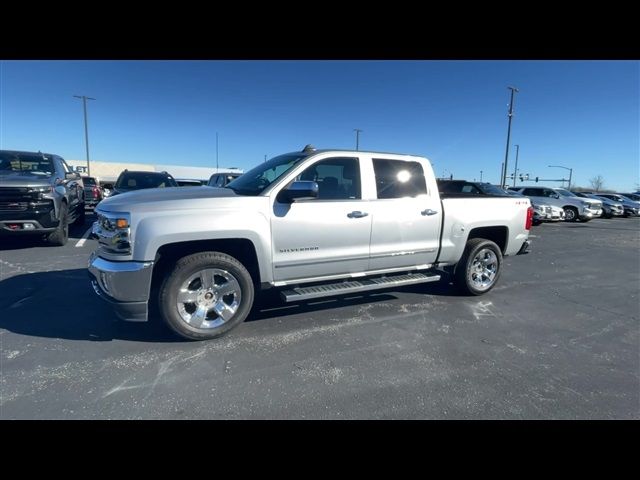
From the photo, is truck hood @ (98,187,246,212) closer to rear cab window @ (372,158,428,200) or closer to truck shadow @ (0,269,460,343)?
truck shadow @ (0,269,460,343)

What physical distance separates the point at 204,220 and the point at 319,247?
1.28 m

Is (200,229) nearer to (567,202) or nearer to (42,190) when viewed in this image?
(42,190)

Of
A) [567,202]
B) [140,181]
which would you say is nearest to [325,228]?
[140,181]

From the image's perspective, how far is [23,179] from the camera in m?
6.63

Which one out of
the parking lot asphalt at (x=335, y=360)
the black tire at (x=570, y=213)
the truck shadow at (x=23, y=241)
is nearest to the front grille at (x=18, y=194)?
the truck shadow at (x=23, y=241)

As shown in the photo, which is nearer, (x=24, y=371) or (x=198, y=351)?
(x=24, y=371)

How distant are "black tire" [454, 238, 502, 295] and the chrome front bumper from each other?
13.6 feet

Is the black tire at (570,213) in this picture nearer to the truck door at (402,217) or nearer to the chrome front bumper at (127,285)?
the truck door at (402,217)

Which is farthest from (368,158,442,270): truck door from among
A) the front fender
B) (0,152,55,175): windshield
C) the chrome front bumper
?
(0,152,55,175): windshield

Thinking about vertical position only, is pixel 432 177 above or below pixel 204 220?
above

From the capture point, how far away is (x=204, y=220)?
327 centimetres
